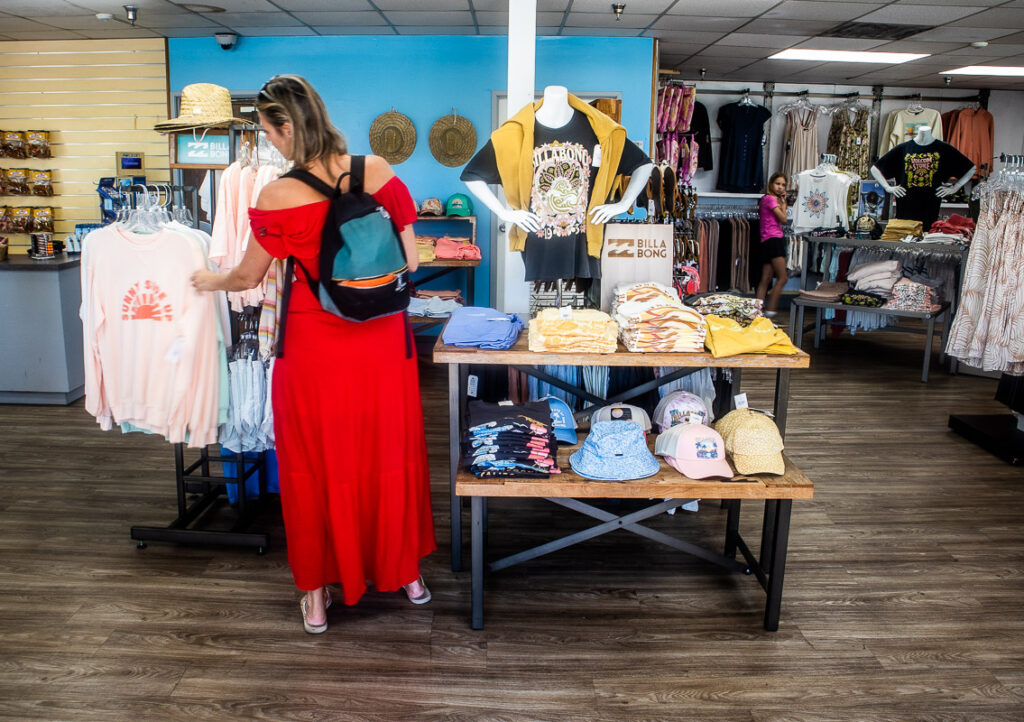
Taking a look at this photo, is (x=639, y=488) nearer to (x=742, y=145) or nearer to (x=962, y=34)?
(x=962, y=34)

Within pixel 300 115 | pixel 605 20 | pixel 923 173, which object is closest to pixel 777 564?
pixel 300 115

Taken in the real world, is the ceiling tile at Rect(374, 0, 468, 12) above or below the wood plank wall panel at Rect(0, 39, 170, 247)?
above

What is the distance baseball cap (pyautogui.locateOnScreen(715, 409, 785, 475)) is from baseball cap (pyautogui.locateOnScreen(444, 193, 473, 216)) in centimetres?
485

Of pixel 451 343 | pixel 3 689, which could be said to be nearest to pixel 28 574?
pixel 3 689

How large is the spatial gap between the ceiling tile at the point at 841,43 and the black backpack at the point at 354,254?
21.9 feet

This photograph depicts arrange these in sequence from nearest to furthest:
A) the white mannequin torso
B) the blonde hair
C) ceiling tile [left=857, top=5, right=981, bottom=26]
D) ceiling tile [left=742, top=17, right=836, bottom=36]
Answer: the blonde hair → the white mannequin torso → ceiling tile [left=857, top=5, right=981, bottom=26] → ceiling tile [left=742, top=17, right=836, bottom=36]

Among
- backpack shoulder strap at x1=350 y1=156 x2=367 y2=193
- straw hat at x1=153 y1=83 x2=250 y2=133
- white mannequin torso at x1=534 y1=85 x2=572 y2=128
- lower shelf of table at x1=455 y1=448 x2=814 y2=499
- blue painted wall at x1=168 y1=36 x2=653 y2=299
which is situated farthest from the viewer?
blue painted wall at x1=168 y1=36 x2=653 y2=299

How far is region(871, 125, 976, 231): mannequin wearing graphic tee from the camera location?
770cm

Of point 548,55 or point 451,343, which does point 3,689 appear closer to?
point 451,343

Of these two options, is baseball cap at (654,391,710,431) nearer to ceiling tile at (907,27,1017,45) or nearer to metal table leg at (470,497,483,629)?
metal table leg at (470,497,483,629)

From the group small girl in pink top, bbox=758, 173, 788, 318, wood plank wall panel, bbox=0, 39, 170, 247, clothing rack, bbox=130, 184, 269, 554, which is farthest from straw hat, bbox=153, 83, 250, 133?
small girl in pink top, bbox=758, 173, 788, 318

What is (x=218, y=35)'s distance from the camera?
23.5 feet

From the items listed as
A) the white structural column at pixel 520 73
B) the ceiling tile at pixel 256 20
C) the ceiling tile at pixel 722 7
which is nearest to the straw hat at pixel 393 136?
the ceiling tile at pixel 256 20

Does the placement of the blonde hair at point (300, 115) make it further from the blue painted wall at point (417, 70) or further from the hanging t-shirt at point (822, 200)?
the hanging t-shirt at point (822, 200)
